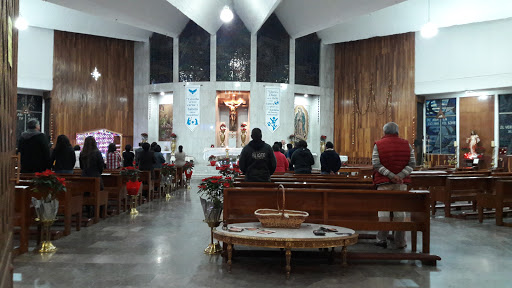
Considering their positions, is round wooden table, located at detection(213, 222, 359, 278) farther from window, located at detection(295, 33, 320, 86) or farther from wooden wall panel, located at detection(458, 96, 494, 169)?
window, located at detection(295, 33, 320, 86)

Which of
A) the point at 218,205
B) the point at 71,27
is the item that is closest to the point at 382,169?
the point at 218,205

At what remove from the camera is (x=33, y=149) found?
6738 mm

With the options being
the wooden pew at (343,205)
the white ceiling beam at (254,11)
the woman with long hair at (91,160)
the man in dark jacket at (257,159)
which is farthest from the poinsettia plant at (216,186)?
the white ceiling beam at (254,11)

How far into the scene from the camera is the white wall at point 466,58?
17.0m

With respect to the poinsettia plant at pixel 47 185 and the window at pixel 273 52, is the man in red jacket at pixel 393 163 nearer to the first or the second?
the poinsettia plant at pixel 47 185

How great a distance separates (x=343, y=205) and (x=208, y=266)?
158 cm

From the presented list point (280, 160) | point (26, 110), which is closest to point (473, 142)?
point (280, 160)

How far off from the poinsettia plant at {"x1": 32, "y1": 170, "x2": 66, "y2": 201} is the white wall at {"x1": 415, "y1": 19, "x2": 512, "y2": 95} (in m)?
15.9

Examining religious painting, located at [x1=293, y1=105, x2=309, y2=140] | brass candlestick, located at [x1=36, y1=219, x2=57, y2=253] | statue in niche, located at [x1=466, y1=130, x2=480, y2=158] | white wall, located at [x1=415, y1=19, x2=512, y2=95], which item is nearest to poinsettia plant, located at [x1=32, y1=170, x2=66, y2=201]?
brass candlestick, located at [x1=36, y1=219, x2=57, y2=253]

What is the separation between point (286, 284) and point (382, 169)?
2112mm

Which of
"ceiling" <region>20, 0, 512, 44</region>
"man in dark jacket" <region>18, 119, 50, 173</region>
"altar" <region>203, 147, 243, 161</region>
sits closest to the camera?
"man in dark jacket" <region>18, 119, 50, 173</region>

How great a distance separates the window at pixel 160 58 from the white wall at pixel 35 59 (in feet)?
13.8

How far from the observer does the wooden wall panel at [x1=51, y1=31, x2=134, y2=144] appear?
60.6 ft

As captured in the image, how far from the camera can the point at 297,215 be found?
14.7 ft
